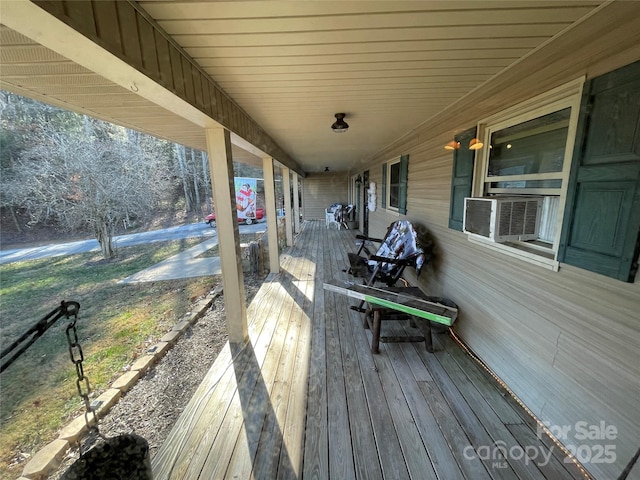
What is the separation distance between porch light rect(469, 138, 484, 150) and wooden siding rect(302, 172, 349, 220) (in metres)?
9.83

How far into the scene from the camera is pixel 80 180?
6398 millimetres

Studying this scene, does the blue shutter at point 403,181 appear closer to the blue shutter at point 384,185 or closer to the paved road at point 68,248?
the blue shutter at point 384,185

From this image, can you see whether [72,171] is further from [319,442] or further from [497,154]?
[497,154]

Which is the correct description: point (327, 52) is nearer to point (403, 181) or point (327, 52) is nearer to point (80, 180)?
point (403, 181)

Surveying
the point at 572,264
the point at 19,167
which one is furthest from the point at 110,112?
the point at 19,167

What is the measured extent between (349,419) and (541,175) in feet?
6.41

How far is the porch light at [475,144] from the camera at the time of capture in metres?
2.09

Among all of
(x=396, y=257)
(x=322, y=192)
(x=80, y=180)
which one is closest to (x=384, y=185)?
(x=396, y=257)

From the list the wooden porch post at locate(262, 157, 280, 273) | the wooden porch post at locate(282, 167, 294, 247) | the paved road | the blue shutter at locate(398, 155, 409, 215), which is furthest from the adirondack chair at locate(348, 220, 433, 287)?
the paved road

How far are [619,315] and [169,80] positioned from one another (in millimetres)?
2403

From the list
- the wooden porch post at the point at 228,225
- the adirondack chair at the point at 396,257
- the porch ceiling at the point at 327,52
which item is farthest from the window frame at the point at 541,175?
the wooden porch post at the point at 228,225

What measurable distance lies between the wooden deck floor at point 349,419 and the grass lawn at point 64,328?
4.17 feet

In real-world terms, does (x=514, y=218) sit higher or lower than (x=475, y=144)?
lower

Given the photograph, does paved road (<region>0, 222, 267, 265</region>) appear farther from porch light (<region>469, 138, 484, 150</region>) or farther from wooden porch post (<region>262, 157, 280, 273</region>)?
porch light (<region>469, 138, 484, 150</region>)
